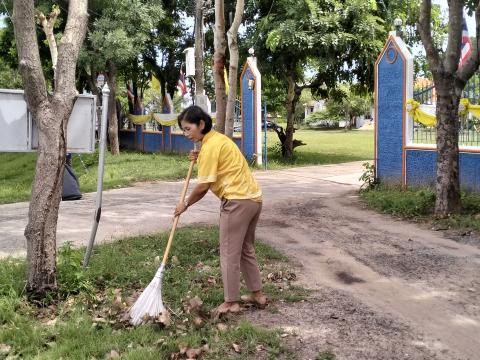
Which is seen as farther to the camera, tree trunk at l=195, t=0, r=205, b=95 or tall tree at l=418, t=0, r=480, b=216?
tree trunk at l=195, t=0, r=205, b=95

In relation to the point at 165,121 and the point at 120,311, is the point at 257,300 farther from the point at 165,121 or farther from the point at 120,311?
the point at 165,121

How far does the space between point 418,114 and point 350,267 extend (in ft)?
16.2

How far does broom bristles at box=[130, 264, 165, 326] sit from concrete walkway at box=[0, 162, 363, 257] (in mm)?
2836

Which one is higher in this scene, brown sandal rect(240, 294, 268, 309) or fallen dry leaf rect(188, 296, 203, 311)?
fallen dry leaf rect(188, 296, 203, 311)

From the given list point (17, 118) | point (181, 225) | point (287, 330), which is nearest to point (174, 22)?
point (181, 225)

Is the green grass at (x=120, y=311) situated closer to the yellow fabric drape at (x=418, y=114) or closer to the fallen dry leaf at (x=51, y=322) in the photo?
the fallen dry leaf at (x=51, y=322)

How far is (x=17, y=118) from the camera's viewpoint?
482 centimetres

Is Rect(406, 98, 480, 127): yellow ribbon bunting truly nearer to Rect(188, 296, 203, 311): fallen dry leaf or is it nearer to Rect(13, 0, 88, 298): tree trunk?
Rect(188, 296, 203, 311): fallen dry leaf

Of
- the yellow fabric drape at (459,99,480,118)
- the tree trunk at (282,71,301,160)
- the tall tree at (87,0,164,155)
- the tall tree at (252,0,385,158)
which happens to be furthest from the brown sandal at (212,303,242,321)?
the tall tree at (87,0,164,155)

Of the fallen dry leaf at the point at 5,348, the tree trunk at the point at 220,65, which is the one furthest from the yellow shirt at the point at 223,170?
the tree trunk at the point at 220,65

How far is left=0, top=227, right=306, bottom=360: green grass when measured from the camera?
384 cm

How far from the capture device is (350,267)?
5855mm

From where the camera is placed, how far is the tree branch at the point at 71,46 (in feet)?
15.6

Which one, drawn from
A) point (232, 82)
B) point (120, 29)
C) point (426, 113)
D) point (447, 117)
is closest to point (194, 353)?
point (232, 82)
